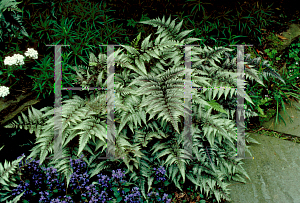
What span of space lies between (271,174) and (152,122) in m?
1.68

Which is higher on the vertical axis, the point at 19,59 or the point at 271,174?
the point at 19,59

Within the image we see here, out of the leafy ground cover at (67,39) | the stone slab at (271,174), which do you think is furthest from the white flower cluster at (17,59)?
the stone slab at (271,174)

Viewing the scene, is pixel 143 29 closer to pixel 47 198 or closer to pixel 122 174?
pixel 122 174

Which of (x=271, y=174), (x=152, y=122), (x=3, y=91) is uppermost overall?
(x=3, y=91)

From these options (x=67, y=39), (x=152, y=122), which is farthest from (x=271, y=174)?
(x=67, y=39)

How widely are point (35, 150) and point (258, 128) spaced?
9.94ft

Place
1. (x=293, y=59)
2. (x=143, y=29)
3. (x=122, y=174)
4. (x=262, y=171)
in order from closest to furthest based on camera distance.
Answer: (x=122, y=174)
(x=262, y=171)
(x=143, y=29)
(x=293, y=59)

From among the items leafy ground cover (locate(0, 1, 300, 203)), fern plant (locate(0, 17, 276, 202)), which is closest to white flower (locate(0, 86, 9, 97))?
leafy ground cover (locate(0, 1, 300, 203))

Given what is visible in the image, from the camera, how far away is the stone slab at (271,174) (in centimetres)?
274

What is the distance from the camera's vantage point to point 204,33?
340cm

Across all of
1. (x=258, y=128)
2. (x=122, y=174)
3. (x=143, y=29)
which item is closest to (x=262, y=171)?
(x=258, y=128)

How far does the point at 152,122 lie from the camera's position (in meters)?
2.71

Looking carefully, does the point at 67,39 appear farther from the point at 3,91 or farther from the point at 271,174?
the point at 271,174

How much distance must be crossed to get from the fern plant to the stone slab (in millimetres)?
185
